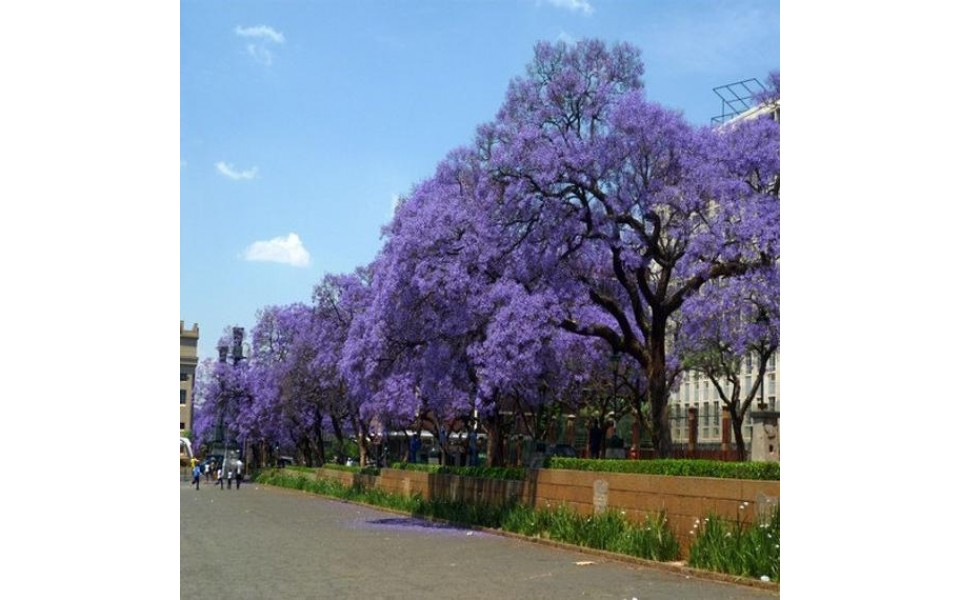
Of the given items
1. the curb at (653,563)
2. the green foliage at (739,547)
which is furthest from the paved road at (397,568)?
the green foliage at (739,547)

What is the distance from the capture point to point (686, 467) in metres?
15.6

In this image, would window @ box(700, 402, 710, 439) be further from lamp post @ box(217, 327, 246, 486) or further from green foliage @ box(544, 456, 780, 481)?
green foliage @ box(544, 456, 780, 481)

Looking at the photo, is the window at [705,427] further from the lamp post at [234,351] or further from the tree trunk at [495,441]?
the lamp post at [234,351]

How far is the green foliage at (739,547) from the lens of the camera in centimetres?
1234

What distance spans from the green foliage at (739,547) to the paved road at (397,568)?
0.32 meters

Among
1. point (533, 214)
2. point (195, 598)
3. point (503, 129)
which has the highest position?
point (503, 129)

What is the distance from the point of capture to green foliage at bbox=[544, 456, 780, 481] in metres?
13.7

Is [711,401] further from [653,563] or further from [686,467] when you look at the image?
[653,563]

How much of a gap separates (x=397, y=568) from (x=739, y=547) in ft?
14.1

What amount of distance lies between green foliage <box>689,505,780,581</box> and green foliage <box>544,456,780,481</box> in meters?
0.51

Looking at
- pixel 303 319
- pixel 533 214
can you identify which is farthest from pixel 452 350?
pixel 303 319
